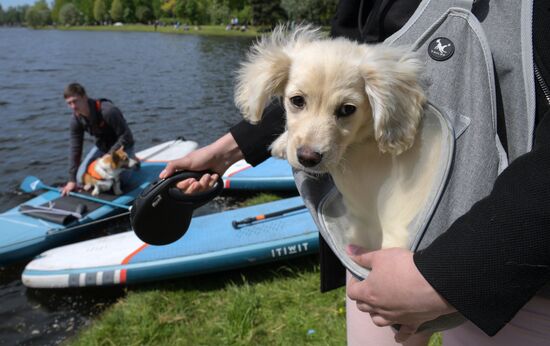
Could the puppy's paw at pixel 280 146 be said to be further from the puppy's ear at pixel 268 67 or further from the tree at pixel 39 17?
the tree at pixel 39 17

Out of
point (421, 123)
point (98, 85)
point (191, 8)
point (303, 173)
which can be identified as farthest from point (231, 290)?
point (191, 8)

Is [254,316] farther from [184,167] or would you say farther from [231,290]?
[184,167]

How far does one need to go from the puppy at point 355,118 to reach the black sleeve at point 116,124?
23.5ft

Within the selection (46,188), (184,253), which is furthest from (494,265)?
(46,188)

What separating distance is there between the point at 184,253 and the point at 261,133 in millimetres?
3755

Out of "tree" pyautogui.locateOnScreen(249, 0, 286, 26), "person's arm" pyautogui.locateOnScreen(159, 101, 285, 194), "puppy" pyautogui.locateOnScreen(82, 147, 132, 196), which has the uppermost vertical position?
"tree" pyautogui.locateOnScreen(249, 0, 286, 26)

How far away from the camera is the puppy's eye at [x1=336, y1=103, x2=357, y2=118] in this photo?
1.38 meters

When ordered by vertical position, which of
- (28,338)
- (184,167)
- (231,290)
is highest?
(184,167)

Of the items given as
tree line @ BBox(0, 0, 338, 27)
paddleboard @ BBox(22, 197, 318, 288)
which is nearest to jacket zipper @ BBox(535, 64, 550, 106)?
paddleboard @ BBox(22, 197, 318, 288)

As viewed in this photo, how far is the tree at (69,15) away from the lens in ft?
309

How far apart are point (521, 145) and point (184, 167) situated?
1.27 meters

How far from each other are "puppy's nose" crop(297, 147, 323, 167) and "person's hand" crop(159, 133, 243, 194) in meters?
0.50

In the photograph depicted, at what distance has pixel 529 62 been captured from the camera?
1.03 metres

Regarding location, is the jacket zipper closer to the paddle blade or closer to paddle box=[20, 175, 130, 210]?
paddle box=[20, 175, 130, 210]
